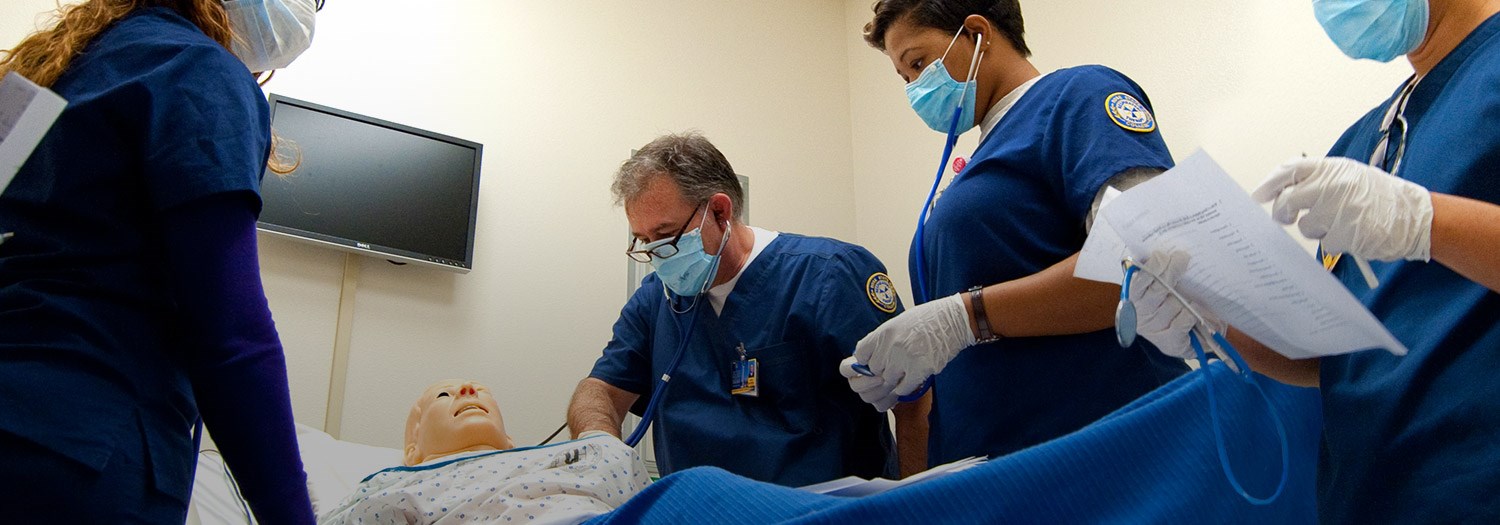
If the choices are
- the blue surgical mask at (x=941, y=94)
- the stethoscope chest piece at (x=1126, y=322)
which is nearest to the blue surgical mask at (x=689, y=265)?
the blue surgical mask at (x=941, y=94)

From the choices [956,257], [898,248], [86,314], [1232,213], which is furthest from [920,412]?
[898,248]

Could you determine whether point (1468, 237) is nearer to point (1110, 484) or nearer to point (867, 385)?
point (1110, 484)

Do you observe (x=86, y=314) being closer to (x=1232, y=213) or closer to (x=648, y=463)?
(x=1232, y=213)

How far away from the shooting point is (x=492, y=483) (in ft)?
5.16

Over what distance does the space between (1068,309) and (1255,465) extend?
46 cm

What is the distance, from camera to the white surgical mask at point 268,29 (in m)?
1.31

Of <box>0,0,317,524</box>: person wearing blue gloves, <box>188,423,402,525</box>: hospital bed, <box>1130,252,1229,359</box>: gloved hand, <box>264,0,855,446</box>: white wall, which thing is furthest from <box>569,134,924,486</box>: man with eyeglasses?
<box>0,0,317,524</box>: person wearing blue gloves

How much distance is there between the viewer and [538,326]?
3092 millimetres

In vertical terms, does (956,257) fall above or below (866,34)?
below

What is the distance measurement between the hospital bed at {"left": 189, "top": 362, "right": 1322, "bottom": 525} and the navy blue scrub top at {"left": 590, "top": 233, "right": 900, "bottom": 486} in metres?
0.91

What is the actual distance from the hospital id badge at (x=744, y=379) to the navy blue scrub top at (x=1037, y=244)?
0.45m

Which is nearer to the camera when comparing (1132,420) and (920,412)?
(1132,420)

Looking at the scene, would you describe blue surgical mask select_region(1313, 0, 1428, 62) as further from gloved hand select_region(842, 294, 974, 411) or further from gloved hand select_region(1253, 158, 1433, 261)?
gloved hand select_region(842, 294, 974, 411)

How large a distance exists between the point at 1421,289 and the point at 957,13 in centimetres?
94
